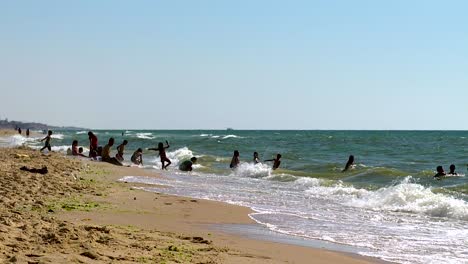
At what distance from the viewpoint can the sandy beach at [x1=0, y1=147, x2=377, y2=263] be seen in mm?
5879

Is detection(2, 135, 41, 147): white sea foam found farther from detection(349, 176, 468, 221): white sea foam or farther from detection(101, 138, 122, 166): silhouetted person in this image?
detection(349, 176, 468, 221): white sea foam

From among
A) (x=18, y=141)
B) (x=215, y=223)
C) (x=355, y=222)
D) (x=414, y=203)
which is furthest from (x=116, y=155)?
(x=18, y=141)

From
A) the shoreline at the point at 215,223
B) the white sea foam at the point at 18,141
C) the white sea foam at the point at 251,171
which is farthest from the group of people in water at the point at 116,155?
the white sea foam at the point at 18,141

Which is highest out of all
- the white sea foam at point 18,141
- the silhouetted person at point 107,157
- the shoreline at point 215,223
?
the silhouetted person at point 107,157

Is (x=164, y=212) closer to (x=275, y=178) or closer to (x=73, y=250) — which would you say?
(x=73, y=250)

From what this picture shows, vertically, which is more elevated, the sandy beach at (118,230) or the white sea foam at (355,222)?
the sandy beach at (118,230)

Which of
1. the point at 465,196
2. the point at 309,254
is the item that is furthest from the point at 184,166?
the point at 309,254

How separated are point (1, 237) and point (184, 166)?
19.3m

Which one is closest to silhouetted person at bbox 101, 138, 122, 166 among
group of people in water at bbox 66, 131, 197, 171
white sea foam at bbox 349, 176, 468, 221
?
group of people in water at bbox 66, 131, 197, 171

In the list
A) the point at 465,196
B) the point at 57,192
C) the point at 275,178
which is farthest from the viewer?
the point at 275,178

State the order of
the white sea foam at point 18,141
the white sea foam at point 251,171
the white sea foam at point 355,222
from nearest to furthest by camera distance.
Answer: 1. the white sea foam at point 355,222
2. the white sea foam at point 251,171
3. the white sea foam at point 18,141

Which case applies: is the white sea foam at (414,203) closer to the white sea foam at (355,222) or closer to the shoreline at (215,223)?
the white sea foam at (355,222)

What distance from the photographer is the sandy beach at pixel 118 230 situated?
19.3ft

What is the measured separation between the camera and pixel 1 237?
5879 mm
